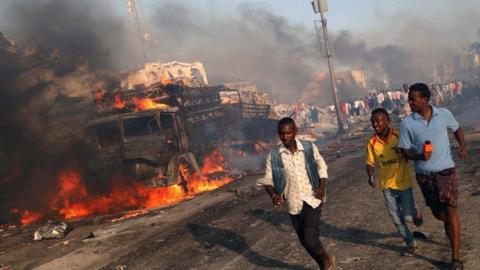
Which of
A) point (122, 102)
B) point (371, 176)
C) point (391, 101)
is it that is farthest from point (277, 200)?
point (391, 101)

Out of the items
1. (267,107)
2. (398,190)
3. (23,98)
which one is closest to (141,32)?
(267,107)

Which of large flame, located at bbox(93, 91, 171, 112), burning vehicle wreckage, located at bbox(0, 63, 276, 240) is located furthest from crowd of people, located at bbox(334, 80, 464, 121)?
large flame, located at bbox(93, 91, 171, 112)

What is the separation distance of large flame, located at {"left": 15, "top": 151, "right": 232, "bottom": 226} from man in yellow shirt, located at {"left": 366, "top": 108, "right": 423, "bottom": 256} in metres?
7.95

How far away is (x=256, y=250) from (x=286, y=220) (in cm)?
151

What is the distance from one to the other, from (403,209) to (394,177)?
14.3 inches

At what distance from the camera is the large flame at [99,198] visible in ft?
41.0

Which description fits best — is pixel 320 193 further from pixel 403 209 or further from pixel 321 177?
pixel 403 209

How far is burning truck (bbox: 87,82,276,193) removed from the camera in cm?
1252

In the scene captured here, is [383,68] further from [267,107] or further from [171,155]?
[171,155]

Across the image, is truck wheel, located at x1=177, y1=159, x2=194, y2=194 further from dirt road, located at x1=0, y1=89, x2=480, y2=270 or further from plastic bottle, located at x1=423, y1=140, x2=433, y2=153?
plastic bottle, located at x1=423, y1=140, x2=433, y2=153

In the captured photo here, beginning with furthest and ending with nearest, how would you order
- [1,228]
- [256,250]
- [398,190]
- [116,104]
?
1. [116,104]
2. [1,228]
3. [256,250]
4. [398,190]

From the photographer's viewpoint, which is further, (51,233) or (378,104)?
(378,104)

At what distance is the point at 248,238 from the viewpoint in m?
7.09

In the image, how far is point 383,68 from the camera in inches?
2509
